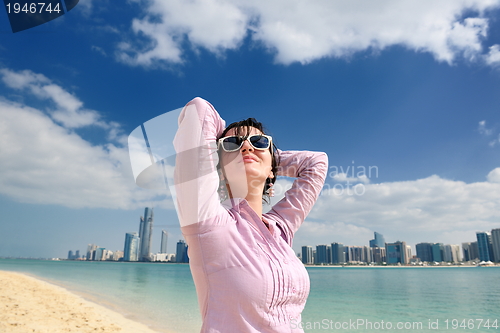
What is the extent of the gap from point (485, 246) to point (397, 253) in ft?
71.3

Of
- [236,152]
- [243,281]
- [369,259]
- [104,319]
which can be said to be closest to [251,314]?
[243,281]

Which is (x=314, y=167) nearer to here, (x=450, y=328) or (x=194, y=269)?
(x=194, y=269)

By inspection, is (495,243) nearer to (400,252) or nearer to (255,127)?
(400,252)

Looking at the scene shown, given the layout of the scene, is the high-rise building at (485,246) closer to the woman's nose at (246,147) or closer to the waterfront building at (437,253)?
the waterfront building at (437,253)

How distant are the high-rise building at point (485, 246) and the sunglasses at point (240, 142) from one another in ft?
323

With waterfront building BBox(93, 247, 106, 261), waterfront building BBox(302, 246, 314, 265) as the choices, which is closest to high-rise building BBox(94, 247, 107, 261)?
waterfront building BBox(93, 247, 106, 261)

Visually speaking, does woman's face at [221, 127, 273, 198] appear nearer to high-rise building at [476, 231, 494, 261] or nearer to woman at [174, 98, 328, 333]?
woman at [174, 98, 328, 333]

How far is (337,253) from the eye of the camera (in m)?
78.2

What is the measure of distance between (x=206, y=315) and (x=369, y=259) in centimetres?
9128

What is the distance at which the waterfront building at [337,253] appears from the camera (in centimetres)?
7762

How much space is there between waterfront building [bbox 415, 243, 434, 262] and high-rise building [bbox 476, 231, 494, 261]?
1172 cm

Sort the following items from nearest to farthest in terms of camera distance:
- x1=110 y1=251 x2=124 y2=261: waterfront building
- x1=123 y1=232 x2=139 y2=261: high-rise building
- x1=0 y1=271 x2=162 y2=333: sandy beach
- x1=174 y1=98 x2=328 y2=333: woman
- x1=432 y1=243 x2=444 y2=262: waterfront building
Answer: x1=174 y1=98 x2=328 y2=333: woman < x1=0 y1=271 x2=162 y2=333: sandy beach < x1=123 y1=232 x2=139 y2=261: high-rise building < x1=432 y1=243 x2=444 y2=262: waterfront building < x1=110 y1=251 x2=124 y2=261: waterfront building

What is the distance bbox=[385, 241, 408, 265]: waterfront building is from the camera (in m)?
81.3

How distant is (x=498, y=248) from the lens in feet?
240
